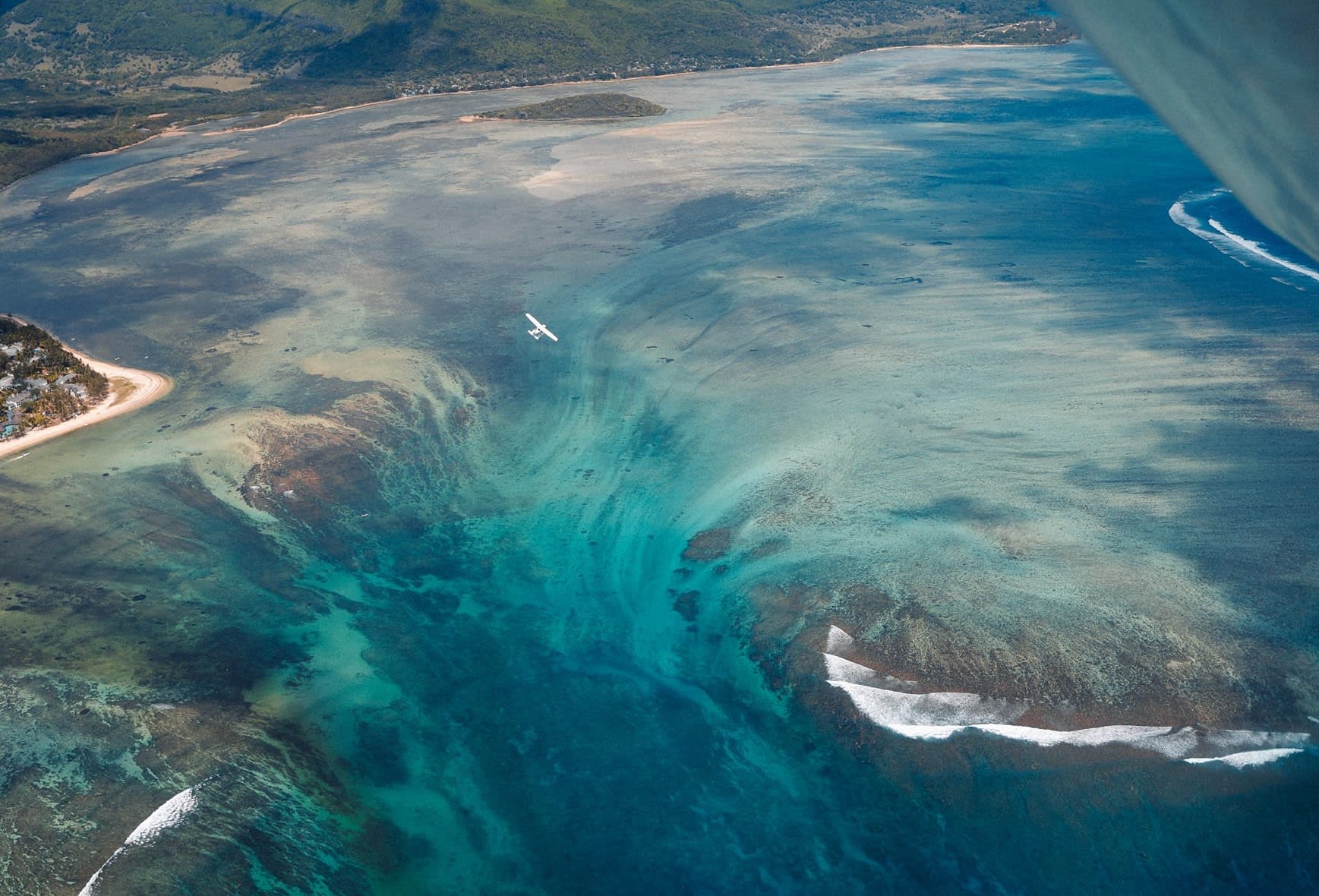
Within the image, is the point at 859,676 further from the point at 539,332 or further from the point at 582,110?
the point at 582,110

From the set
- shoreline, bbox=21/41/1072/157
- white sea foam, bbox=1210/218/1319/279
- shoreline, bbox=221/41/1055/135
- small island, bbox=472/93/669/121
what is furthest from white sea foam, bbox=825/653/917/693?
shoreline, bbox=221/41/1055/135

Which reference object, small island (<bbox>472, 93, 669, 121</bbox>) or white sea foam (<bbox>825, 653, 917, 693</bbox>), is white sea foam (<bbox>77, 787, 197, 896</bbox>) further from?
small island (<bbox>472, 93, 669, 121</bbox>)

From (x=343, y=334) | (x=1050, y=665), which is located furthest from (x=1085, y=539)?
(x=343, y=334)

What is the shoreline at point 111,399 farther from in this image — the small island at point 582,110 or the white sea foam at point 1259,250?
the small island at point 582,110

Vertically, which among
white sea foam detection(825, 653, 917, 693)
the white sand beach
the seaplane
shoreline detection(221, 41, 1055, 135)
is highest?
shoreline detection(221, 41, 1055, 135)

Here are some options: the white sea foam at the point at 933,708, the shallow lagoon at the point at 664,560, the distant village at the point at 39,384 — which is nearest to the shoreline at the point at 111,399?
the distant village at the point at 39,384
